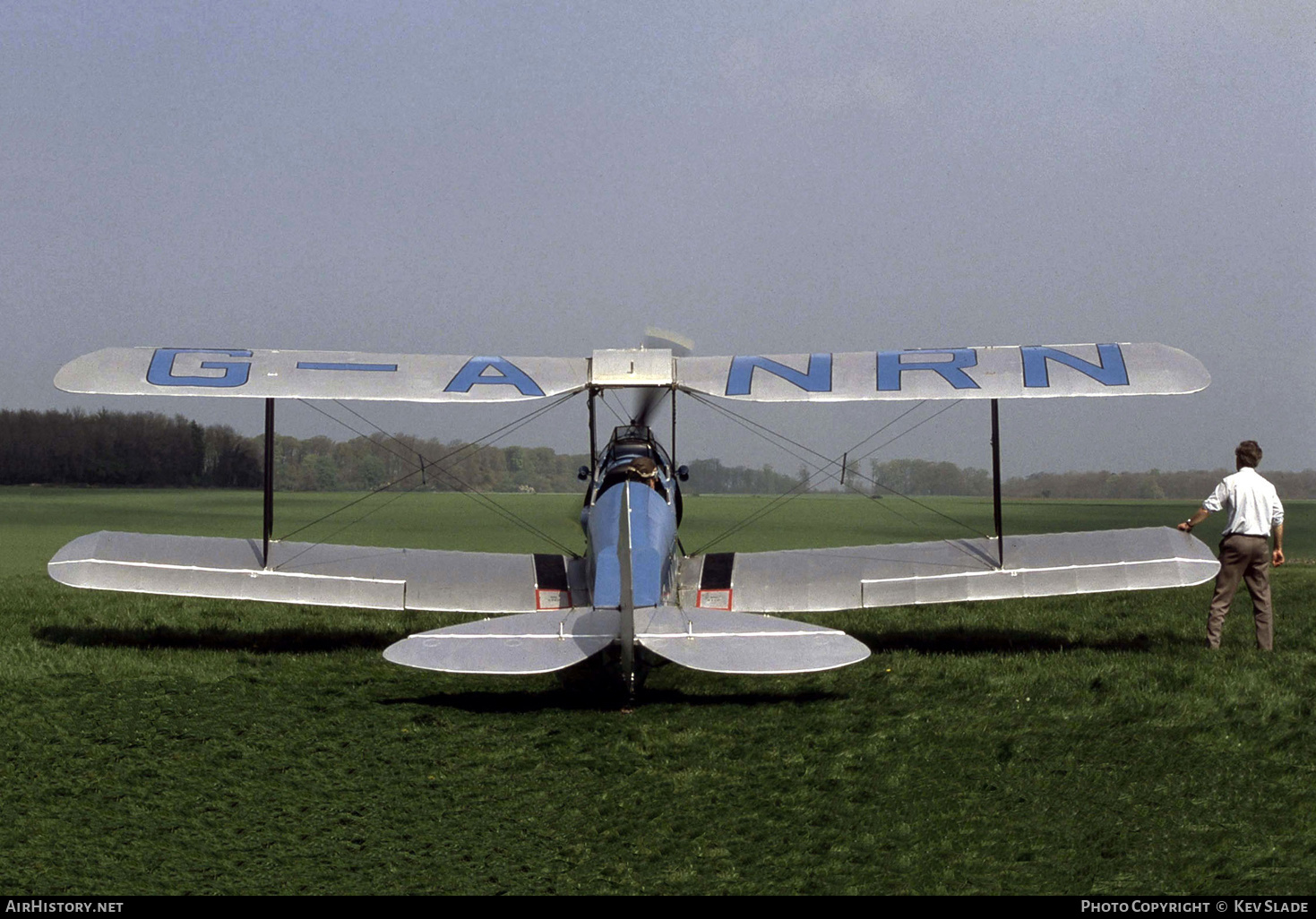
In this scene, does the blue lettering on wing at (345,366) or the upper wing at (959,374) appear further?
the blue lettering on wing at (345,366)

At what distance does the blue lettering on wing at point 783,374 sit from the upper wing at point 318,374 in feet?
3.74

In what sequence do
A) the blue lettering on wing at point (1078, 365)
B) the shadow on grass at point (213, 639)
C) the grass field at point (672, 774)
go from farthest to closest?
the shadow on grass at point (213, 639), the blue lettering on wing at point (1078, 365), the grass field at point (672, 774)

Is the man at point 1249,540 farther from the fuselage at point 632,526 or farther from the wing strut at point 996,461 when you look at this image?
the fuselage at point 632,526

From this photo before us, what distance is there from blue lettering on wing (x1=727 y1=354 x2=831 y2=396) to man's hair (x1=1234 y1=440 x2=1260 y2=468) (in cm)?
308

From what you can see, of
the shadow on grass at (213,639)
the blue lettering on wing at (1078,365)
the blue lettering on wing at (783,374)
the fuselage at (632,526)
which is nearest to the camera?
the fuselage at (632,526)

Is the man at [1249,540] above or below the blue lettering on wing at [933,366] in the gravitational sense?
below

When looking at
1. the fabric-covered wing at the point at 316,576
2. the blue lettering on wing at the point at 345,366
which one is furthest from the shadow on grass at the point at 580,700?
the blue lettering on wing at the point at 345,366

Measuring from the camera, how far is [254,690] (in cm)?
650

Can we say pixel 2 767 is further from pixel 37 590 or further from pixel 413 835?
pixel 37 590

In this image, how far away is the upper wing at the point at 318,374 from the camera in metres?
7.32

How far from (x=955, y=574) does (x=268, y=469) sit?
5332 mm
